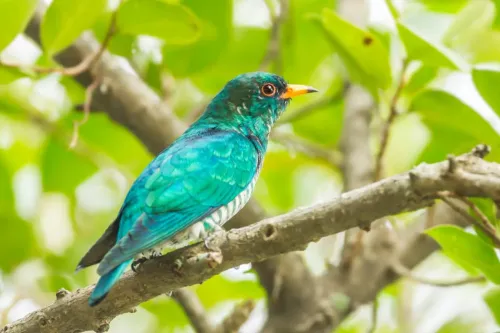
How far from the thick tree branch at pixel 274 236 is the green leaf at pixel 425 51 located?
94 cm

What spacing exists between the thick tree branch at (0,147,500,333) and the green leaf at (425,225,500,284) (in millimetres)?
450

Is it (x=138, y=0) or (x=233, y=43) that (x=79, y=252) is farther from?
(x=138, y=0)

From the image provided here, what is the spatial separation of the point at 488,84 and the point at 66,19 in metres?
1.67

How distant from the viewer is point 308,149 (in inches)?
171

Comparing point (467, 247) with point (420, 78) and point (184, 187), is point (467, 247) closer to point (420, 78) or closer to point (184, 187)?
point (184, 187)

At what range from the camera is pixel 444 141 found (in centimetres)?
362

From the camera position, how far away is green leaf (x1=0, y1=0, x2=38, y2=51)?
299 centimetres

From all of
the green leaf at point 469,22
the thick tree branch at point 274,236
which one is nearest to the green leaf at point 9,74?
the thick tree branch at point 274,236

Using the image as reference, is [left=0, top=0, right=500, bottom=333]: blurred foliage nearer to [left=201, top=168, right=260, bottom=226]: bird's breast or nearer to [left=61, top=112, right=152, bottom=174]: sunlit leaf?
[left=61, top=112, right=152, bottom=174]: sunlit leaf

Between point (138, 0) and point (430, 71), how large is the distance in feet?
4.36

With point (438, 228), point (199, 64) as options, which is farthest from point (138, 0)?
point (438, 228)

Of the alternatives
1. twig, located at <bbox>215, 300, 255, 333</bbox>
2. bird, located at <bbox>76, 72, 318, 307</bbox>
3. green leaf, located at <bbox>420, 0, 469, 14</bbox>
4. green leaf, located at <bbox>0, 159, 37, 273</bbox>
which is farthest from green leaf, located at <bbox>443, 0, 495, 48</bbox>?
green leaf, located at <bbox>0, 159, 37, 273</bbox>

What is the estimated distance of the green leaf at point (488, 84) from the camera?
2961 mm

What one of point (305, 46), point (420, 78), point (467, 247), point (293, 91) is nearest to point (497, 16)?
point (420, 78)
